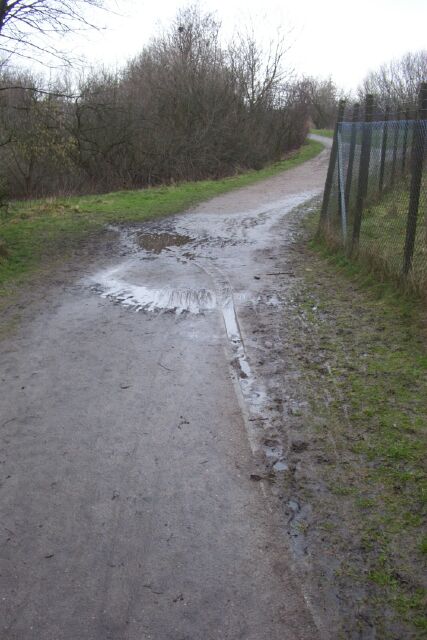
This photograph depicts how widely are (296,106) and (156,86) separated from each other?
13.1 meters

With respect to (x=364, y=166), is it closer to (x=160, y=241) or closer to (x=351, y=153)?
(x=351, y=153)

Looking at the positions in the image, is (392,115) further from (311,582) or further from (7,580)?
(7,580)

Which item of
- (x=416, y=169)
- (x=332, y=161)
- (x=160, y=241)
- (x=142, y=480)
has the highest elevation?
(x=416, y=169)

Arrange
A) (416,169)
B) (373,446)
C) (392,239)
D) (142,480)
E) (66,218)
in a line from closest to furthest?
(142,480) < (373,446) < (416,169) < (392,239) < (66,218)

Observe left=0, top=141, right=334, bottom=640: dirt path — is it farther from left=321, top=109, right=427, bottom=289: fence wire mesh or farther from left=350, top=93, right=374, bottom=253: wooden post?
left=350, top=93, right=374, bottom=253: wooden post

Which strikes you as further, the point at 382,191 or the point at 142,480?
the point at 382,191

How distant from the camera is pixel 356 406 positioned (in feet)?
15.8

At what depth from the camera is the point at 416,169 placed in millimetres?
6734

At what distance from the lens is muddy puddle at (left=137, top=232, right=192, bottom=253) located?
1142 centimetres

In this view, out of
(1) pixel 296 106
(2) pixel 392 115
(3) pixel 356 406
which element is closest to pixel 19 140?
(2) pixel 392 115

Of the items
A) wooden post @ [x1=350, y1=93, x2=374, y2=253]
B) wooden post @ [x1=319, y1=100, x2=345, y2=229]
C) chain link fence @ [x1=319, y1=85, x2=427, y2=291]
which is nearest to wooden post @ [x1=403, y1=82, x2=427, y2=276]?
chain link fence @ [x1=319, y1=85, x2=427, y2=291]

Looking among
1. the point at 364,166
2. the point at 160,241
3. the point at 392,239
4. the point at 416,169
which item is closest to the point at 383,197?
the point at 364,166

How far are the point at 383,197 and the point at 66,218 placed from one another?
8.44 meters

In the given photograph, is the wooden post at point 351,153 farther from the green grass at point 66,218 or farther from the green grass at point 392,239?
the green grass at point 66,218
